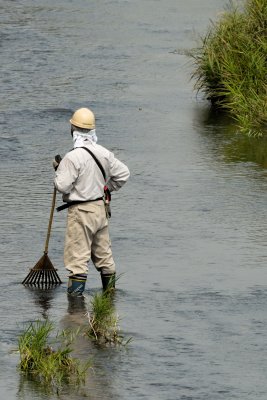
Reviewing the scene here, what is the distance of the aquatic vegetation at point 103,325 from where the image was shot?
387 inches

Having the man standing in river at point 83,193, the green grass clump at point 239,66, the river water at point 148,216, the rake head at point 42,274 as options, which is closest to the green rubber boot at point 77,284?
the man standing in river at point 83,193

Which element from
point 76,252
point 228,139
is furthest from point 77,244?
point 228,139

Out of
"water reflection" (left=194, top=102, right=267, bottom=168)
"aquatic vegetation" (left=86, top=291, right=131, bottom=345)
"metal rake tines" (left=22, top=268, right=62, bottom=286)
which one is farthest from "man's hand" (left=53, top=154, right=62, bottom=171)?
"water reflection" (left=194, top=102, right=267, bottom=168)

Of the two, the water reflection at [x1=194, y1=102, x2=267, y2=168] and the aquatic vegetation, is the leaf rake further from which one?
the water reflection at [x1=194, y1=102, x2=267, y2=168]

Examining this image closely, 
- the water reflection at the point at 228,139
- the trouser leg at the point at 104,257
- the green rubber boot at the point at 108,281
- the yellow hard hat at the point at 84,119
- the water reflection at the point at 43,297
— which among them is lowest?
the water reflection at the point at 43,297

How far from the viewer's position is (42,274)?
11273 mm

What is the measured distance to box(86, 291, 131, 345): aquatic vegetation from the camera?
982 cm

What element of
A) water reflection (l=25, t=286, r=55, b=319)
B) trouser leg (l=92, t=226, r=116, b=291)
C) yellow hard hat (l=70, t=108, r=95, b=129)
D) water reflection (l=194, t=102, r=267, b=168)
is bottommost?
water reflection (l=25, t=286, r=55, b=319)

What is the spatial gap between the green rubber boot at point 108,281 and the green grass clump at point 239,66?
6783 millimetres

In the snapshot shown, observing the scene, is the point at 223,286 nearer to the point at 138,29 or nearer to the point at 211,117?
the point at 211,117

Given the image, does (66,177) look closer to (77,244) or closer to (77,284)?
(77,244)

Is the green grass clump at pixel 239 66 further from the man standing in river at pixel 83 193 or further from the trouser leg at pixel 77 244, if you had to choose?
the trouser leg at pixel 77 244

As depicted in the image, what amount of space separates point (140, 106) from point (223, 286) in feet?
27.7

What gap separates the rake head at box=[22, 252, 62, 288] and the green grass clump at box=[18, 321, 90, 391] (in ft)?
6.62
